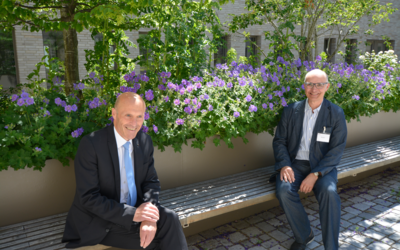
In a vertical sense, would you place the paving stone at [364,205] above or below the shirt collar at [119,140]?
below

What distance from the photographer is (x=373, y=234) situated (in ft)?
10.6

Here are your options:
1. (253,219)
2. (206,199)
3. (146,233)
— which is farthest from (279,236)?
(146,233)

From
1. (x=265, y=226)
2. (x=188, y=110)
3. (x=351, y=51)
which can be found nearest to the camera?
(x=188, y=110)

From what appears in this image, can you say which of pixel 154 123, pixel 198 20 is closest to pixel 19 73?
pixel 198 20

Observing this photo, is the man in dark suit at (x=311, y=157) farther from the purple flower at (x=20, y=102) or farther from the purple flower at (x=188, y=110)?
the purple flower at (x=20, y=102)

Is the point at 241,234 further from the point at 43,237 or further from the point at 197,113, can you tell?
the point at 43,237

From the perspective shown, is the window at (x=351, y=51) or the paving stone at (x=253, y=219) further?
the window at (x=351, y=51)

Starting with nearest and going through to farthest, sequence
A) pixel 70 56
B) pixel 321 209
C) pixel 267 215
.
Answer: pixel 321 209 < pixel 267 215 < pixel 70 56

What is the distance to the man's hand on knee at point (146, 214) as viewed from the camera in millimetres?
2123

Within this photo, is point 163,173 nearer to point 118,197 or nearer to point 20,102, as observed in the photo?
point 118,197

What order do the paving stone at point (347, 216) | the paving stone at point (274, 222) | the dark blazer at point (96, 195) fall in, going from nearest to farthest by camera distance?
1. the dark blazer at point (96, 195)
2. the paving stone at point (274, 222)
3. the paving stone at point (347, 216)

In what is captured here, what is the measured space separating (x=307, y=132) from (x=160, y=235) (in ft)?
6.21

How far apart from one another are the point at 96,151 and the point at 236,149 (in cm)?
182

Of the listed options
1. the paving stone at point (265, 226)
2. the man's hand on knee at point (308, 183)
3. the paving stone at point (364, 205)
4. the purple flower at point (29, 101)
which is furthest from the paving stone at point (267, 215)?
the purple flower at point (29, 101)
